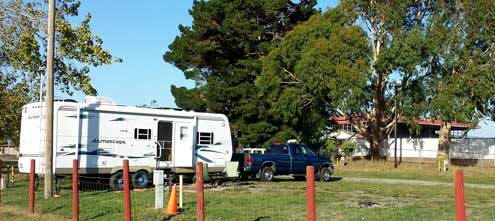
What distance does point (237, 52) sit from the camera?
47.4 metres

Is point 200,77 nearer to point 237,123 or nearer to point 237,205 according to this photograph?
point 237,123

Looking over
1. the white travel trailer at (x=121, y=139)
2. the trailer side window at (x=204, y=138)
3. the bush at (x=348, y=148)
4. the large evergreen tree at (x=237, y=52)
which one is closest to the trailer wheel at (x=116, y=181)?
the white travel trailer at (x=121, y=139)

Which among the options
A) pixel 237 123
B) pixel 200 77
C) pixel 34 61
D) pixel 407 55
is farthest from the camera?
pixel 200 77

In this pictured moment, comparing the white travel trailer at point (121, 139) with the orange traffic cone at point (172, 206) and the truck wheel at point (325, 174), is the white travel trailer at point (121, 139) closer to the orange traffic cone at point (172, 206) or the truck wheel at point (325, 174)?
the truck wheel at point (325, 174)

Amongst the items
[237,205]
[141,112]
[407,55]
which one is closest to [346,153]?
[407,55]

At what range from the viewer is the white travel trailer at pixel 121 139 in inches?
761

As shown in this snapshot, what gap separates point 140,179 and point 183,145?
2285mm

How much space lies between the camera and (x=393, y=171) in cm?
3991

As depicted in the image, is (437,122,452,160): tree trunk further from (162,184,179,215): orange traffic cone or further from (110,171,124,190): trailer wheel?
(162,184,179,215): orange traffic cone

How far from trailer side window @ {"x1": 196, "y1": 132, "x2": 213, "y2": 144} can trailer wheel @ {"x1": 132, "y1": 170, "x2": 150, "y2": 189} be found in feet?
8.82

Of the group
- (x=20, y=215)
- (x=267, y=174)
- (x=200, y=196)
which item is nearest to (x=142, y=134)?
(x=267, y=174)

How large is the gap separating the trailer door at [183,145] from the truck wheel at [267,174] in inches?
150

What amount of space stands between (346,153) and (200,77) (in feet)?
48.1

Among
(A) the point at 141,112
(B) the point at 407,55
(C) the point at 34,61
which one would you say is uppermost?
(B) the point at 407,55
